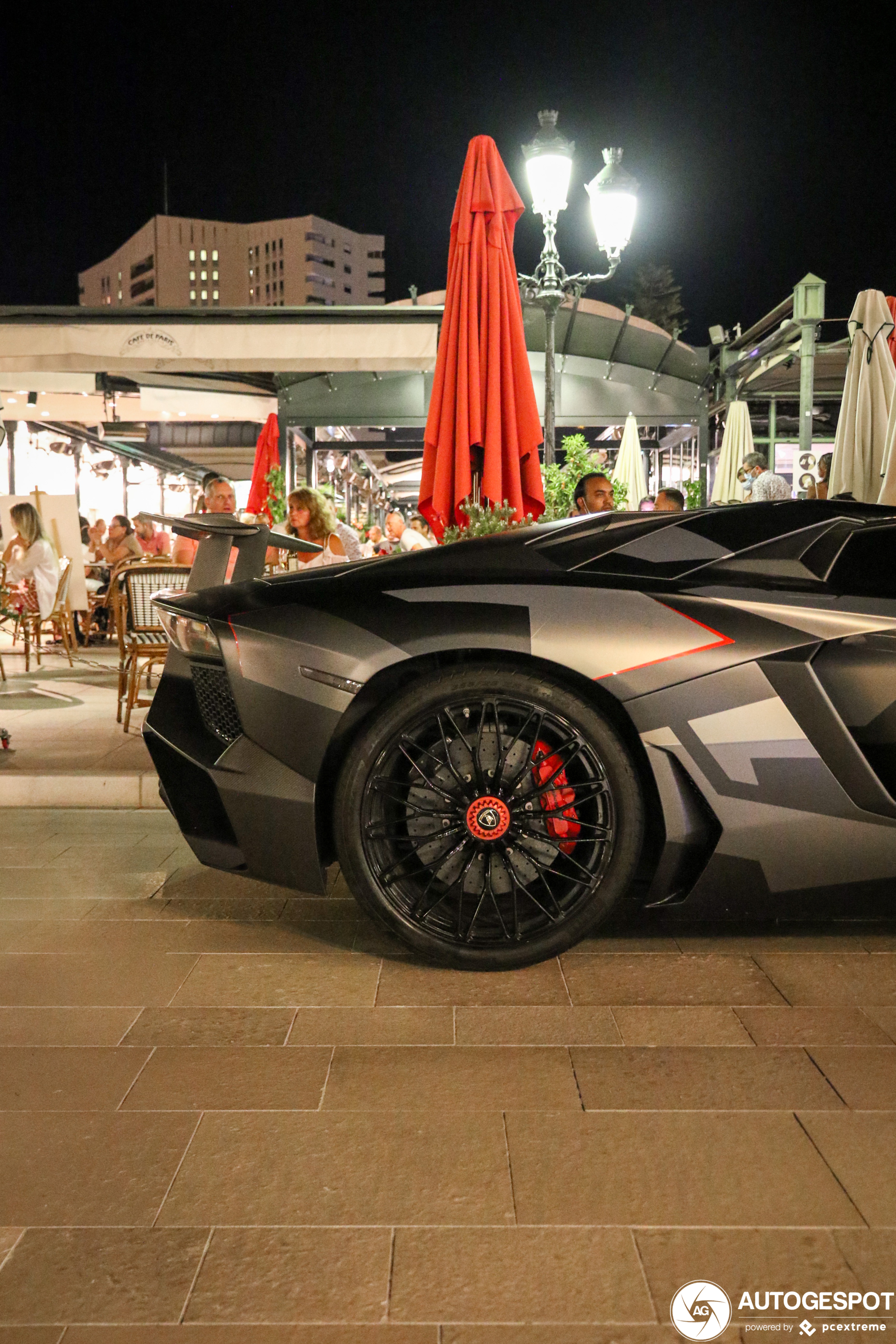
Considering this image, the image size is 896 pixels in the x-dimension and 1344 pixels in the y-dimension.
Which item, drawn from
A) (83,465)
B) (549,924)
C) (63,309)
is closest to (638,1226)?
(549,924)

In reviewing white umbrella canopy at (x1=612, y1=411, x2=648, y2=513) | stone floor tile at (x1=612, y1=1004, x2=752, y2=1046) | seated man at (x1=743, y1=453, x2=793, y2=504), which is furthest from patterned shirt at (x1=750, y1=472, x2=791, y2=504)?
white umbrella canopy at (x1=612, y1=411, x2=648, y2=513)

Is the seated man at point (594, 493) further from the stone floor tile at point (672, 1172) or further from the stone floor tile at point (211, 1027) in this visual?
the stone floor tile at point (672, 1172)

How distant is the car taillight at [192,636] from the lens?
9.94 feet

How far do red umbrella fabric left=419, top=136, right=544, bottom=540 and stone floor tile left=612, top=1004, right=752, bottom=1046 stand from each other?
3982mm

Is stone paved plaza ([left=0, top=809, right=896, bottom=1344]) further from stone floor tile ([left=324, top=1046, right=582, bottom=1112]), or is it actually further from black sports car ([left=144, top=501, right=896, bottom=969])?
black sports car ([left=144, top=501, right=896, bottom=969])

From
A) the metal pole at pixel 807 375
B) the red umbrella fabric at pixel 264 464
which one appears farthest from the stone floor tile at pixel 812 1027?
the red umbrella fabric at pixel 264 464

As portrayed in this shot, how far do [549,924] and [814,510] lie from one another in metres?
1.47

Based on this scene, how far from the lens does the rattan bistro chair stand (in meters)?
6.70

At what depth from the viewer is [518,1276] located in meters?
1.65

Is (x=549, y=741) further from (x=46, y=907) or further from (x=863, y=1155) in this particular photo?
(x=46, y=907)

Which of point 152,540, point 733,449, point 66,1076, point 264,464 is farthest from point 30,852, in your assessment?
Answer: point 733,449

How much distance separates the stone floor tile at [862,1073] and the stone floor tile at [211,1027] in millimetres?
1124

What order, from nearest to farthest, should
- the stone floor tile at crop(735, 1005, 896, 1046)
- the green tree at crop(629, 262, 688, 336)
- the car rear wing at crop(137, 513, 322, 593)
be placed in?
the stone floor tile at crop(735, 1005, 896, 1046)
the car rear wing at crop(137, 513, 322, 593)
the green tree at crop(629, 262, 688, 336)

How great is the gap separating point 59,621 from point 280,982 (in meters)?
8.44
